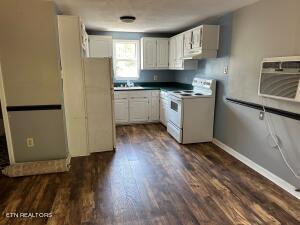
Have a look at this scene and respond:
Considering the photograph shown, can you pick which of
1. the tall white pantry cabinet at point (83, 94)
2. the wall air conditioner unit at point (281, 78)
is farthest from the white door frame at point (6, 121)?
the wall air conditioner unit at point (281, 78)

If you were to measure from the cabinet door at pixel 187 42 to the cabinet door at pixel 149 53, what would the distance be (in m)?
1.15

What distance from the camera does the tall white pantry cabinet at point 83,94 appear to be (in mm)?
3098

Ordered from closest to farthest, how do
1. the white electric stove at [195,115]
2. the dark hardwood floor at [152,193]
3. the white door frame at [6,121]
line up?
1. the dark hardwood floor at [152,193]
2. the white door frame at [6,121]
3. the white electric stove at [195,115]

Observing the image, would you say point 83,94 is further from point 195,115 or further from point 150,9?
point 195,115

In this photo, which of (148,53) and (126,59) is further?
(126,59)

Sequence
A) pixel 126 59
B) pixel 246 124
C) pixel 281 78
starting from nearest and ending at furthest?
pixel 281 78 < pixel 246 124 < pixel 126 59

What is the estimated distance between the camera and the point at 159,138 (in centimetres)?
430

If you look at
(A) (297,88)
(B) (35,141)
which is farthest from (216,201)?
(B) (35,141)

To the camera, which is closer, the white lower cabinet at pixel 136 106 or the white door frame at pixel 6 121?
the white door frame at pixel 6 121

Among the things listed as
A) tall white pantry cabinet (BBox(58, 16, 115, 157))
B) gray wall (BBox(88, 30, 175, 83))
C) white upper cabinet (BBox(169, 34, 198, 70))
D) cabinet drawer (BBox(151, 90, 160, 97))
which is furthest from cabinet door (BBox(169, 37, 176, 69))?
tall white pantry cabinet (BBox(58, 16, 115, 157))

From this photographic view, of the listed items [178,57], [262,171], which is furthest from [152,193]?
[178,57]

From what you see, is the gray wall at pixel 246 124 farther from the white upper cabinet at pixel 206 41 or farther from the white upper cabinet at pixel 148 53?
the white upper cabinet at pixel 148 53

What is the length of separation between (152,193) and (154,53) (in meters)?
3.86

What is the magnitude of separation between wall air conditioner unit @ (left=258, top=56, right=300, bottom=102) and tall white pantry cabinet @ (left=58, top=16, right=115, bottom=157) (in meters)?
2.23
